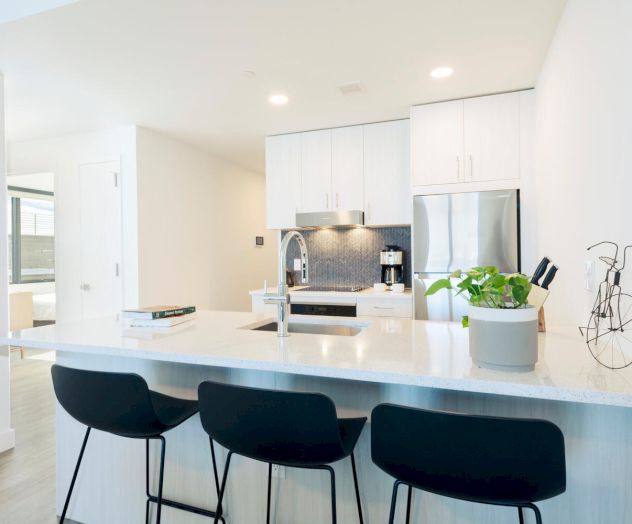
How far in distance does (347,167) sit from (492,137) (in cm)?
126

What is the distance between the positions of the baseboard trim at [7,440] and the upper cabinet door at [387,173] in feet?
10.1

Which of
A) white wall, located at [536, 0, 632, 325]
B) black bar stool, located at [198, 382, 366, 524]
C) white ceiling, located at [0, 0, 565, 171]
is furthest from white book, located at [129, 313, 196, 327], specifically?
white wall, located at [536, 0, 632, 325]

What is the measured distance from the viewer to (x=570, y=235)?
1.96 metres

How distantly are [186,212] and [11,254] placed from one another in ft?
10.4

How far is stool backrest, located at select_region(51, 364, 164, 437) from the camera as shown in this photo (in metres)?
1.35

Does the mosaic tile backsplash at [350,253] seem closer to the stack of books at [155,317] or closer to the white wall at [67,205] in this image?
the white wall at [67,205]

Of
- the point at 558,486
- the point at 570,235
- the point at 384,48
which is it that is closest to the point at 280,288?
the point at 558,486

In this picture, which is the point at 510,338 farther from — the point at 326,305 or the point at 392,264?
the point at 392,264

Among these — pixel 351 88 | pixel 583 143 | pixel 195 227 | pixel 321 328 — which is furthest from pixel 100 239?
pixel 583 143

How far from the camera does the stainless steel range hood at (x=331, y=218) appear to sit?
3635 mm

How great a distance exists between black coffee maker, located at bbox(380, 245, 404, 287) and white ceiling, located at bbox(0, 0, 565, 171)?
1210 mm

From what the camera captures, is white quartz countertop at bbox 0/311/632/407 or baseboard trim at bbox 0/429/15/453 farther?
baseboard trim at bbox 0/429/15/453

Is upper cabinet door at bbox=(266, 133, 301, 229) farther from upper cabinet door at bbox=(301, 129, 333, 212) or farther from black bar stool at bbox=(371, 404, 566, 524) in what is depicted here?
black bar stool at bbox=(371, 404, 566, 524)

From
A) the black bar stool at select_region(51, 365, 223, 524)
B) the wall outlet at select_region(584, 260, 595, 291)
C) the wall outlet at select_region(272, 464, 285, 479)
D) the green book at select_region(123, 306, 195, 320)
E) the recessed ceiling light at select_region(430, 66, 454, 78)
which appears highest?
the recessed ceiling light at select_region(430, 66, 454, 78)
